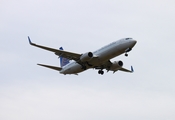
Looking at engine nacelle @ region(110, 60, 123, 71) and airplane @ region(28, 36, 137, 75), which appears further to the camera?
engine nacelle @ region(110, 60, 123, 71)

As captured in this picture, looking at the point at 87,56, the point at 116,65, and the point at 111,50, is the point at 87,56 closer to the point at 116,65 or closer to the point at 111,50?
the point at 111,50

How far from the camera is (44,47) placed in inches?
2618

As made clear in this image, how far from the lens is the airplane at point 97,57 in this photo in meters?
Result: 65.4

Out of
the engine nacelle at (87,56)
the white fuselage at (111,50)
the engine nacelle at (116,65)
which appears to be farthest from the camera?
the engine nacelle at (116,65)

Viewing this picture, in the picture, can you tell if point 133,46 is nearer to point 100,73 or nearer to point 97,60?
point 97,60

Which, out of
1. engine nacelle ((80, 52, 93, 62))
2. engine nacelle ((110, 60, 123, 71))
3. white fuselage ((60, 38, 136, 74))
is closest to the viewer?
white fuselage ((60, 38, 136, 74))

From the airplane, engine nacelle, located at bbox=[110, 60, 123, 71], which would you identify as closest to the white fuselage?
the airplane

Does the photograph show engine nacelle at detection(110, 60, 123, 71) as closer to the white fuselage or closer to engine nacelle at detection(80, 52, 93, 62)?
the white fuselage

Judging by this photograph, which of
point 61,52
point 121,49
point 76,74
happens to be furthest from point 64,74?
point 121,49

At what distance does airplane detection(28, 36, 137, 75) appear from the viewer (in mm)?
65438

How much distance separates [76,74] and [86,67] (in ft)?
15.7

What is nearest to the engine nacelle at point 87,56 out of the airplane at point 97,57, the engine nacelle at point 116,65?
the airplane at point 97,57

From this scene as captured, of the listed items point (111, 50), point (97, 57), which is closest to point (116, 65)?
point (97, 57)

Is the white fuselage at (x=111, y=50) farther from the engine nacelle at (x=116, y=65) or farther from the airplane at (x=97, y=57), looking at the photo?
the engine nacelle at (x=116, y=65)
